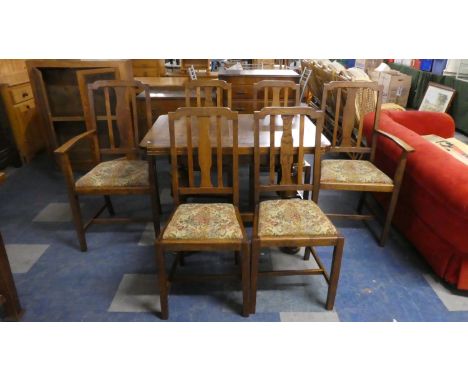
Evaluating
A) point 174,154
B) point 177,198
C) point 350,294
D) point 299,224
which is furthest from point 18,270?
point 350,294

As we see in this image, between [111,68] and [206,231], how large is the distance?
2.07 metres

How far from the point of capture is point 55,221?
2498 millimetres

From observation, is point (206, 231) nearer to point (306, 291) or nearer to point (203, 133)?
point (203, 133)

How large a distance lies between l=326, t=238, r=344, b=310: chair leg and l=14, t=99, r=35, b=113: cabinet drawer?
3.34 meters

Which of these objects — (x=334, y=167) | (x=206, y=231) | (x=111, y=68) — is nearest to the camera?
(x=206, y=231)

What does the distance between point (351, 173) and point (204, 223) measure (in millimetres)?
1070

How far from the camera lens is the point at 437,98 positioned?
4863 millimetres

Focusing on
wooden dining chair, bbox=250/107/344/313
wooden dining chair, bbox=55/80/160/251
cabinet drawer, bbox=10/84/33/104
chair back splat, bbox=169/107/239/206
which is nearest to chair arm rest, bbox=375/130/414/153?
wooden dining chair, bbox=250/107/344/313

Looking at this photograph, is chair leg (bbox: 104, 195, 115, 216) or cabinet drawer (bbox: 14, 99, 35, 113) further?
cabinet drawer (bbox: 14, 99, 35, 113)

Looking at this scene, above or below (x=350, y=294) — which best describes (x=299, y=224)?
above

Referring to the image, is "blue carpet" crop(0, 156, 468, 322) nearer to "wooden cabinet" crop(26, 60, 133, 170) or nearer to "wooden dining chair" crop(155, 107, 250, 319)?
"wooden dining chair" crop(155, 107, 250, 319)

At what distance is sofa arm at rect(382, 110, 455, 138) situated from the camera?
278cm

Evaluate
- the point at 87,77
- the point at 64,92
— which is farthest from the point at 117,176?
the point at 64,92

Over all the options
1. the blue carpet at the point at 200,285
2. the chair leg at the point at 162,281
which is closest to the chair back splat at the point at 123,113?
the blue carpet at the point at 200,285
